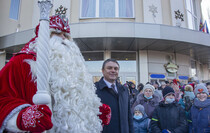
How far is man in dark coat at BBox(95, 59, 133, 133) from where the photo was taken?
92.7 inches

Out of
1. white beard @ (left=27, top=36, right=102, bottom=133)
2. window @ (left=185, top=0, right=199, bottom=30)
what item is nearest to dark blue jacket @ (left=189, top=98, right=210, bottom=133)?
white beard @ (left=27, top=36, right=102, bottom=133)

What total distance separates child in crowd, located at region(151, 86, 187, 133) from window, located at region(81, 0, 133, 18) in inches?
364

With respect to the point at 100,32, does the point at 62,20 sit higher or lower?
lower

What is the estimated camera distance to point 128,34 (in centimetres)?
973

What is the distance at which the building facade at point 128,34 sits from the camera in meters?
9.84

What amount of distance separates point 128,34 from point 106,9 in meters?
3.10

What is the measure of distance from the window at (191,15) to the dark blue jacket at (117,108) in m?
13.2

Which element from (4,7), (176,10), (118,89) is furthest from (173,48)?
(4,7)

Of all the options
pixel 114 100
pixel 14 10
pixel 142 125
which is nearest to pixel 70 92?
pixel 114 100

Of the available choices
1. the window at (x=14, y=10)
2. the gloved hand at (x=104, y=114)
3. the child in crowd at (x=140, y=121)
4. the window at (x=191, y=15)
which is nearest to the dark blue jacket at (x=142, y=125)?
the child in crowd at (x=140, y=121)

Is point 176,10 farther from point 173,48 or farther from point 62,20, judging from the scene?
point 62,20

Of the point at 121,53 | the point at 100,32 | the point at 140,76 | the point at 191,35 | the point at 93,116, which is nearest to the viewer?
the point at 93,116

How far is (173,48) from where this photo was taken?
11.8 metres

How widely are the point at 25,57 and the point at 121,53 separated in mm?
11002
